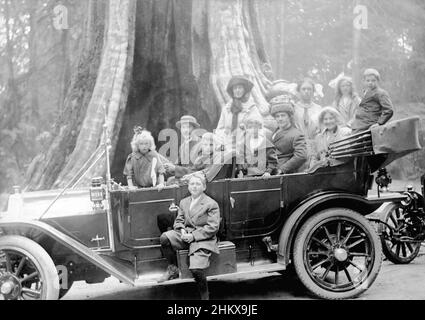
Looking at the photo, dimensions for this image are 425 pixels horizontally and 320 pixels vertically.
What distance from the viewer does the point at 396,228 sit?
5012mm

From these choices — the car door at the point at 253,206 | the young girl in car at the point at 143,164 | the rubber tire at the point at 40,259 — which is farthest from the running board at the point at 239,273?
the young girl in car at the point at 143,164

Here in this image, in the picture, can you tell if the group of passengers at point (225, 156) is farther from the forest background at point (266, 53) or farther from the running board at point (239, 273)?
the forest background at point (266, 53)

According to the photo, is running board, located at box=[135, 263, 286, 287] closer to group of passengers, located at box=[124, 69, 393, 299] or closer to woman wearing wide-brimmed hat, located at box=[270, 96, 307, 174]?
group of passengers, located at box=[124, 69, 393, 299]

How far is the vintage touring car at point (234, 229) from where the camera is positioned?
3.49 meters

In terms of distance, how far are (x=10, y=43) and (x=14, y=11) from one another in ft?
2.24

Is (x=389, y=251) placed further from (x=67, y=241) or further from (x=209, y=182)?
(x=67, y=241)

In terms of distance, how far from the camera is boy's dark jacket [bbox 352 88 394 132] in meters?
4.26

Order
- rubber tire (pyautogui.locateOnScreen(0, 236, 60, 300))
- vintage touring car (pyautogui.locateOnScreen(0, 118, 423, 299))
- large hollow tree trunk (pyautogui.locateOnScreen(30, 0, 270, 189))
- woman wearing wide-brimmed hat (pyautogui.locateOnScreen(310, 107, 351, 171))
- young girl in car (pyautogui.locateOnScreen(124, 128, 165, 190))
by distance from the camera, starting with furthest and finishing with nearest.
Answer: large hollow tree trunk (pyautogui.locateOnScreen(30, 0, 270, 189)) < woman wearing wide-brimmed hat (pyautogui.locateOnScreen(310, 107, 351, 171)) < young girl in car (pyautogui.locateOnScreen(124, 128, 165, 190)) < vintage touring car (pyautogui.locateOnScreen(0, 118, 423, 299)) < rubber tire (pyautogui.locateOnScreen(0, 236, 60, 300))

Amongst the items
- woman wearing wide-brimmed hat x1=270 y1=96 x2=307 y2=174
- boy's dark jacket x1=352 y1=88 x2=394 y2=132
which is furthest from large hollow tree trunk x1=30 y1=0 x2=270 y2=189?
boy's dark jacket x1=352 y1=88 x2=394 y2=132

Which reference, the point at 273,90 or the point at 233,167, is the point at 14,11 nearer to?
Result: the point at 273,90

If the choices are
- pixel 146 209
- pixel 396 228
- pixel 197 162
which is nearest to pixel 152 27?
pixel 197 162

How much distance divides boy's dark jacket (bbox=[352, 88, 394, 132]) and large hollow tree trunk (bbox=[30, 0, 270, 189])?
1.25 metres

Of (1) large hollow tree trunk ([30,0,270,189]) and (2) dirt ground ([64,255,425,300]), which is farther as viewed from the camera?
(1) large hollow tree trunk ([30,0,270,189])

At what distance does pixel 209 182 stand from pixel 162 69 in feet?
9.18
